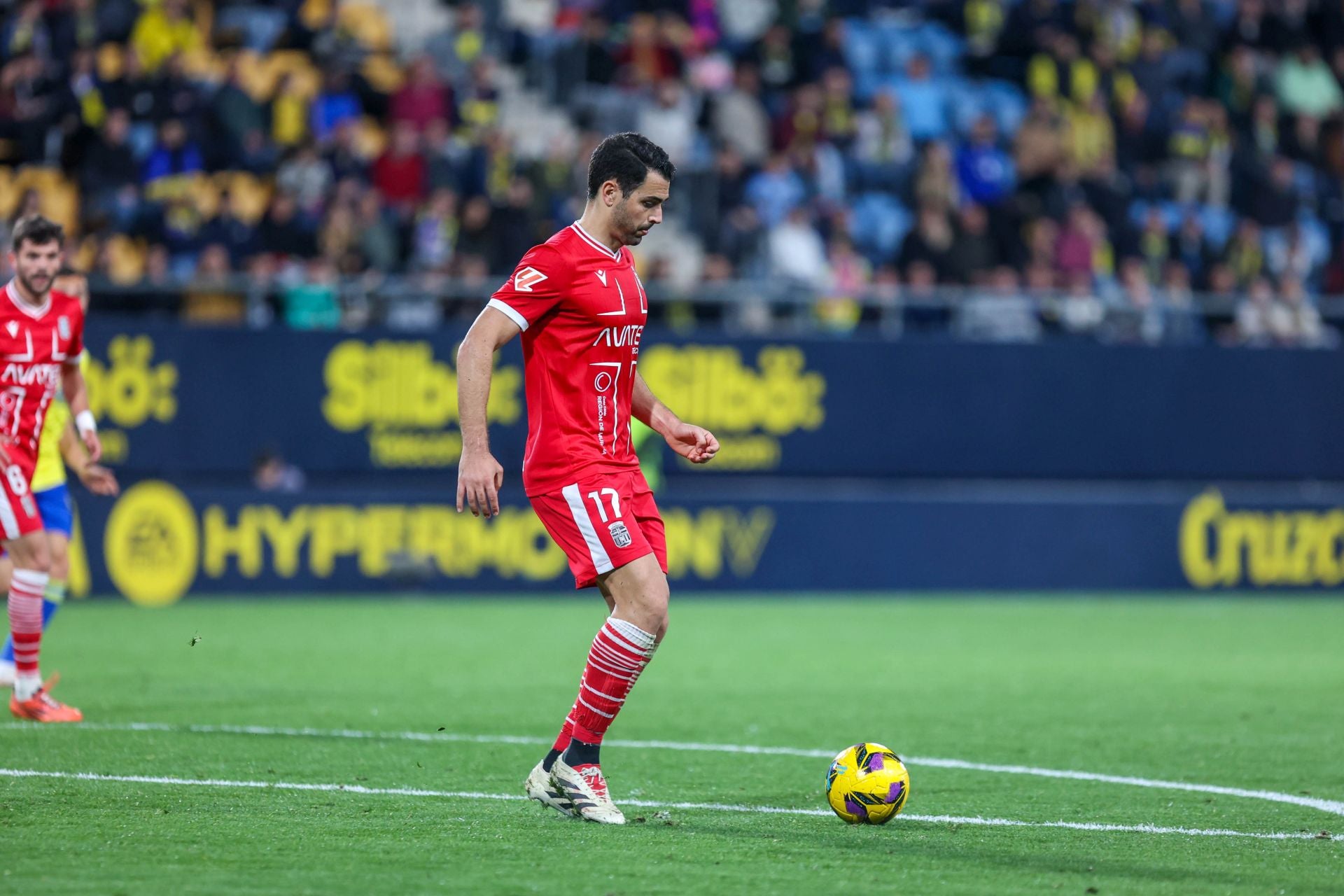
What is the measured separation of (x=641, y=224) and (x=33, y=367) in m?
4.17

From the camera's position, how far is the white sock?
29.8 feet

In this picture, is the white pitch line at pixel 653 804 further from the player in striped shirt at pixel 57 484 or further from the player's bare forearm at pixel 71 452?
the player's bare forearm at pixel 71 452

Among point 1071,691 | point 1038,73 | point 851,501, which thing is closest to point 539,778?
point 1071,691

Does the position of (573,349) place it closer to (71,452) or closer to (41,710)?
(41,710)

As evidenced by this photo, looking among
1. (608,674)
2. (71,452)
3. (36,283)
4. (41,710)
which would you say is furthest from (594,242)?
(71,452)

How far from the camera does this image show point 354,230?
17.4 m

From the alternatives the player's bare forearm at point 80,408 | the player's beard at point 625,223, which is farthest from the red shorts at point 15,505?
the player's beard at point 625,223

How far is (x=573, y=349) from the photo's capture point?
6512 mm

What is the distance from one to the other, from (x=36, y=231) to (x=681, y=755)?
407 centimetres

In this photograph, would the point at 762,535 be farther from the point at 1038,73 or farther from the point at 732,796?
the point at 732,796

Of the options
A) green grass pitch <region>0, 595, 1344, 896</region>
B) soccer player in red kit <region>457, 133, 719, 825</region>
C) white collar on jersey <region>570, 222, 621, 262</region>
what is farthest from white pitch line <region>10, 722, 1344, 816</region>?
white collar on jersey <region>570, 222, 621, 262</region>

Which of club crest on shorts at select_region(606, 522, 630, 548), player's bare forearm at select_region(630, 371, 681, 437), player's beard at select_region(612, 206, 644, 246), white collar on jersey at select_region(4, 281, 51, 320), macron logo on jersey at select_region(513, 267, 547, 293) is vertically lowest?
club crest on shorts at select_region(606, 522, 630, 548)

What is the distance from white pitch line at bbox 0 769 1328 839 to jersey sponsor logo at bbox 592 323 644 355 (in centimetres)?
173

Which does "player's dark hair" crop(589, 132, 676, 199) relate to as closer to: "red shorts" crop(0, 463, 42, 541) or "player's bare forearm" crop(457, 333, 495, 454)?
"player's bare forearm" crop(457, 333, 495, 454)
